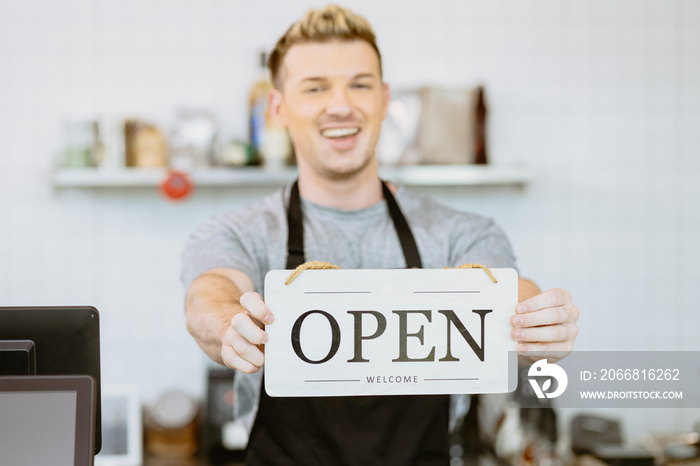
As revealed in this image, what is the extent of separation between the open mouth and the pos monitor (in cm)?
81

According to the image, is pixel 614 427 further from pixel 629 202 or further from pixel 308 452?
pixel 308 452

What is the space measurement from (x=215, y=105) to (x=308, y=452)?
1.69 metres

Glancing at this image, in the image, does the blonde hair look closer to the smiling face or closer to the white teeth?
the smiling face

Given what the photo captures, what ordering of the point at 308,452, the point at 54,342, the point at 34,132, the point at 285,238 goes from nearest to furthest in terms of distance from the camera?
the point at 54,342 < the point at 308,452 < the point at 285,238 < the point at 34,132

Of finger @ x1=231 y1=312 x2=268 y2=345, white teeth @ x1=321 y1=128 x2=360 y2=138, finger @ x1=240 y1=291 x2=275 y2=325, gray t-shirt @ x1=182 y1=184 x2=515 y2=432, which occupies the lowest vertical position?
finger @ x1=231 y1=312 x2=268 y2=345

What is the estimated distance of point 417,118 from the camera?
2.71m

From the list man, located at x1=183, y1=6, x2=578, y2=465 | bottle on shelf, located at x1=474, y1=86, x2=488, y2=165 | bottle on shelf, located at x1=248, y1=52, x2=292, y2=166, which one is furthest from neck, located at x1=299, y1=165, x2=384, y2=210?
bottle on shelf, located at x1=474, y1=86, x2=488, y2=165

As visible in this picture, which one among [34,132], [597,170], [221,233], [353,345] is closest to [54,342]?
[353,345]

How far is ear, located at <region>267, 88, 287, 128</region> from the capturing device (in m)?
1.87

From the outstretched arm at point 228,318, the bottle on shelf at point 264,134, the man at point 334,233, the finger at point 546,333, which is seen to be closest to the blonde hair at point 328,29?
the man at point 334,233

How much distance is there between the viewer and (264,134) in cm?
268

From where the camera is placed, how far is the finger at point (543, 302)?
1146mm

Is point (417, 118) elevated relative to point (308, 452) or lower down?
elevated

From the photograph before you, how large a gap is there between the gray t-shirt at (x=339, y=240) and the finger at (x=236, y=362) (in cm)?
45
